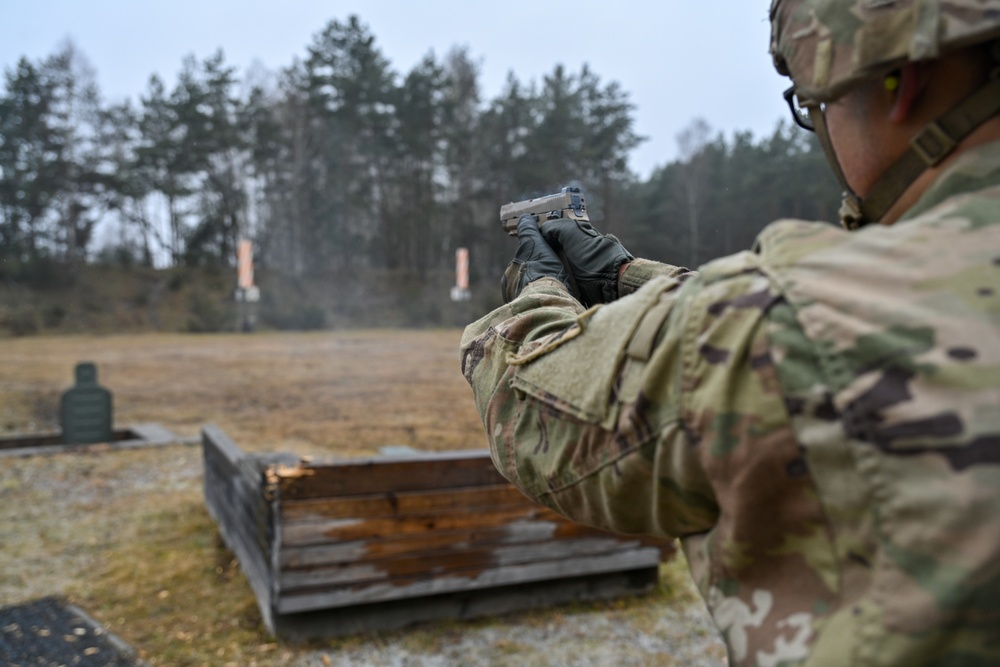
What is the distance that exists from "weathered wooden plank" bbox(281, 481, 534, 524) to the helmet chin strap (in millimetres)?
2845

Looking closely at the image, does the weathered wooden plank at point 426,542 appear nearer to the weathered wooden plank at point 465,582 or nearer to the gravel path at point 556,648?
the weathered wooden plank at point 465,582

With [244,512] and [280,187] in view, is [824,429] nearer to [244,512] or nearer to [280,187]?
[244,512]

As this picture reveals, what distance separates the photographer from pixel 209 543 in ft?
18.1

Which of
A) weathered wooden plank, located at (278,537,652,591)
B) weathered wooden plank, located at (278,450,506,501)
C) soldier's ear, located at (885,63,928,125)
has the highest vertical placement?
soldier's ear, located at (885,63,928,125)

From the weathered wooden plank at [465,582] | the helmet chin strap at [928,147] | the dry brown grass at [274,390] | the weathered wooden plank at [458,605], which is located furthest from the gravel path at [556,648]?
the dry brown grass at [274,390]

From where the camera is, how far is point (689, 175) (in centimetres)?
2200

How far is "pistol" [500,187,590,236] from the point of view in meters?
1.66

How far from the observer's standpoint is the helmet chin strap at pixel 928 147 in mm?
871

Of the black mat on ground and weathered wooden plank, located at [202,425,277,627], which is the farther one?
weathered wooden plank, located at [202,425,277,627]

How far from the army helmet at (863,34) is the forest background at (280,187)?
22.9 m

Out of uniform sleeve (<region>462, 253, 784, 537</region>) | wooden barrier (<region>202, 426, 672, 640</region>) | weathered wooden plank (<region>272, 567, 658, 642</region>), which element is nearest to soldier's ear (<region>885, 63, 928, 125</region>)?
uniform sleeve (<region>462, 253, 784, 537</region>)

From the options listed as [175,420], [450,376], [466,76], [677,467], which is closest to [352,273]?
[466,76]

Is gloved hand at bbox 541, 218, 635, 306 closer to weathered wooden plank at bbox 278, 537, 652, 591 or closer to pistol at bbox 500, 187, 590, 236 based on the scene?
pistol at bbox 500, 187, 590, 236

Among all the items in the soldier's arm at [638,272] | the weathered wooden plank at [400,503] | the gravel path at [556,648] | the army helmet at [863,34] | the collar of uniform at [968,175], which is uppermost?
the army helmet at [863,34]
